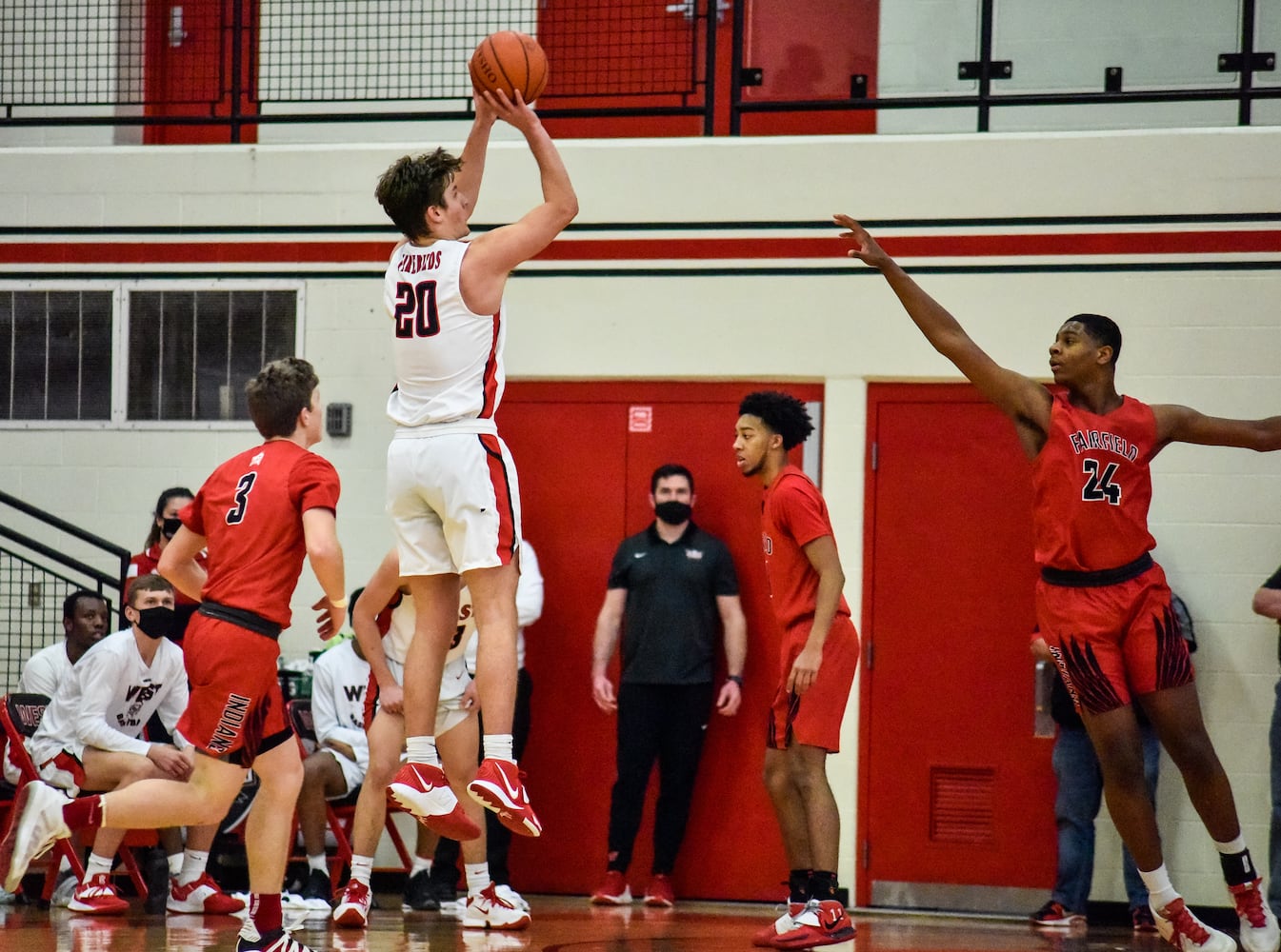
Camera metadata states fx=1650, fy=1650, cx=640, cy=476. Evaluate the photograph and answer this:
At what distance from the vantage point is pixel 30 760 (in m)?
7.82

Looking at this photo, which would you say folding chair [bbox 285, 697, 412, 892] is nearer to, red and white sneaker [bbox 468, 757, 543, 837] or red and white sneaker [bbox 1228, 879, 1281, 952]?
red and white sneaker [bbox 468, 757, 543, 837]

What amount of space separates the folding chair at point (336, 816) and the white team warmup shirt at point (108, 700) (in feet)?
2.15

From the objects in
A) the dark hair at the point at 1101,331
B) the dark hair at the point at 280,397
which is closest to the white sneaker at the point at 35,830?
the dark hair at the point at 280,397

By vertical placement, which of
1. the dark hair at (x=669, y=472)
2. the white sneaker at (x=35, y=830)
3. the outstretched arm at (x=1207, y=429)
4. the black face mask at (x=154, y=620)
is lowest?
the white sneaker at (x=35, y=830)

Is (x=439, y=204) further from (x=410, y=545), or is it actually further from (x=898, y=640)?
(x=898, y=640)

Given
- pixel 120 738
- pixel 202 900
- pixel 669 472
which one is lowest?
pixel 202 900

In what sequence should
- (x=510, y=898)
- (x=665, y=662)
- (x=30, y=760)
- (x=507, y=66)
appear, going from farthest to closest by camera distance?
(x=665, y=662), (x=30, y=760), (x=510, y=898), (x=507, y=66)

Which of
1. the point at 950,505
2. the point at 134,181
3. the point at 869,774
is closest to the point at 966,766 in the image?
the point at 869,774

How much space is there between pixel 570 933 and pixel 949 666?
8.64ft

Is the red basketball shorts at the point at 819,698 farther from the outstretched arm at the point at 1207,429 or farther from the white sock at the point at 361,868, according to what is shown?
the white sock at the point at 361,868

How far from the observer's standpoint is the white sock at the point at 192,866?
7.65m

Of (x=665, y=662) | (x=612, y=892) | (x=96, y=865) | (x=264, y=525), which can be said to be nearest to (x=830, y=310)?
(x=665, y=662)

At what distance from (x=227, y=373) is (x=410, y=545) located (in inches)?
167

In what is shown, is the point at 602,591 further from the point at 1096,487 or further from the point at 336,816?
the point at 1096,487
